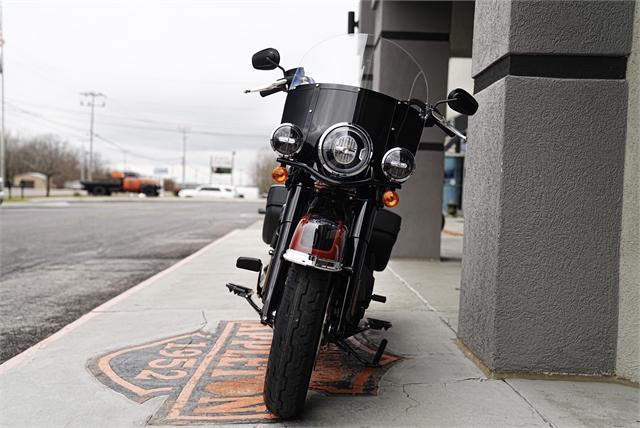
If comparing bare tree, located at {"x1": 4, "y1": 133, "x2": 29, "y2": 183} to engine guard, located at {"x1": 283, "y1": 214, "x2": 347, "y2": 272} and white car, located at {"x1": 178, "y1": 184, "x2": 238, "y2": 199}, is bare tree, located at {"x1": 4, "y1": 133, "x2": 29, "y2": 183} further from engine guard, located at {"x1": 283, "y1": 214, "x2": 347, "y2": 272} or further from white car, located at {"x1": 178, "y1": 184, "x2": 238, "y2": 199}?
engine guard, located at {"x1": 283, "y1": 214, "x2": 347, "y2": 272}

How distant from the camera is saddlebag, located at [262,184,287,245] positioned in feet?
13.2

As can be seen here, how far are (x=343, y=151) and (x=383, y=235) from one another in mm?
1143

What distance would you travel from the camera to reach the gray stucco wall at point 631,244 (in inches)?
131

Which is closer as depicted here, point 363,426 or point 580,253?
point 363,426

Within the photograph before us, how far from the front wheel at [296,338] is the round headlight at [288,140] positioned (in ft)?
2.04

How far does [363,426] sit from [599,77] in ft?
8.10

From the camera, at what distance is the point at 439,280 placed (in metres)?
7.09

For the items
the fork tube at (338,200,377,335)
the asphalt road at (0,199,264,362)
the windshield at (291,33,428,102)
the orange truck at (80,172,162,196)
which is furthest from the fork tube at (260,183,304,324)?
the orange truck at (80,172,162,196)

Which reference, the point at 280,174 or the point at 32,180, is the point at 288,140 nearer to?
the point at 280,174

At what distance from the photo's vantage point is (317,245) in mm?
2795

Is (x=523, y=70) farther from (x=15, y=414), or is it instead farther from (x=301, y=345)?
(x=15, y=414)

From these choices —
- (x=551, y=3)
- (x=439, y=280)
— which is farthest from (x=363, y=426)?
(x=439, y=280)

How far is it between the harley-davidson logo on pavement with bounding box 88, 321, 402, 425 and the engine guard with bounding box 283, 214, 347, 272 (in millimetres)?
836

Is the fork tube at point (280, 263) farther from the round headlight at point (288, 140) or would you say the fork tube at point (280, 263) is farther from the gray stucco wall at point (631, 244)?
the gray stucco wall at point (631, 244)
